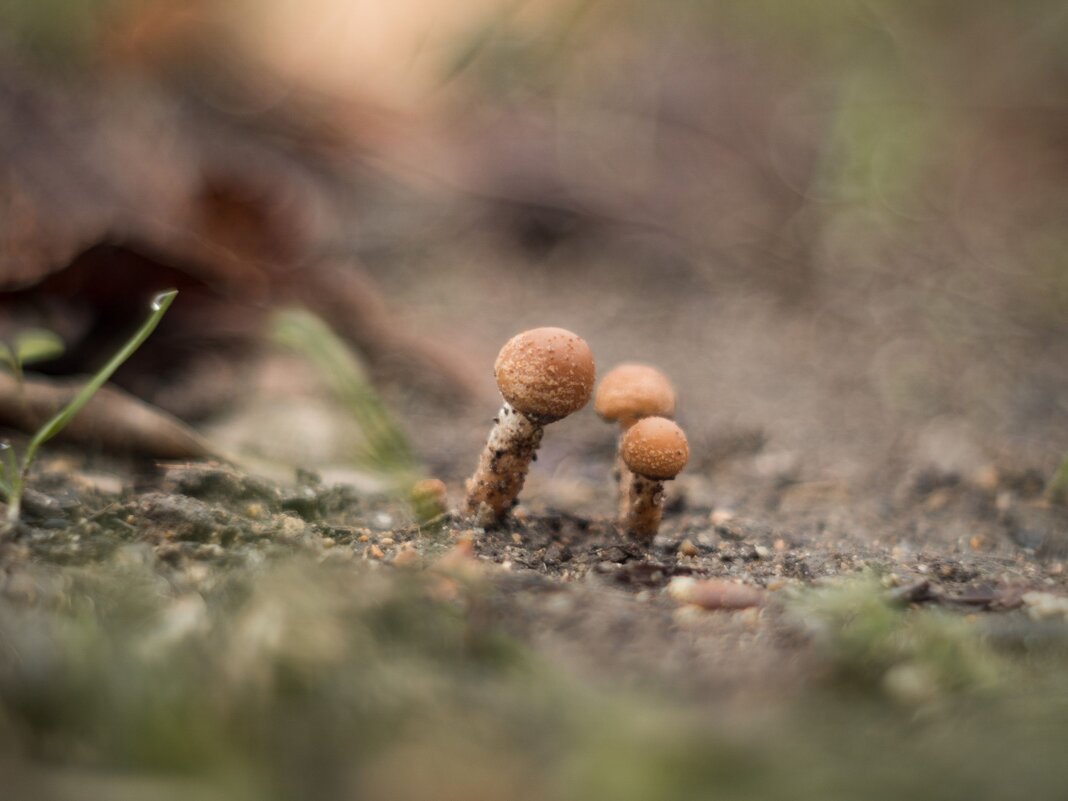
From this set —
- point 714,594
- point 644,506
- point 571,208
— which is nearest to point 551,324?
point 571,208

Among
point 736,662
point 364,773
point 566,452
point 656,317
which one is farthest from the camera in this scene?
point 656,317

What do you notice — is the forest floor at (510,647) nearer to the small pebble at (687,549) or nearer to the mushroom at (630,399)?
the small pebble at (687,549)

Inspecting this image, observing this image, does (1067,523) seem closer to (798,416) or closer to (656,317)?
(798,416)

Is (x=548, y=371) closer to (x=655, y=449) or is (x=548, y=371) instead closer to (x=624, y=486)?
(x=655, y=449)

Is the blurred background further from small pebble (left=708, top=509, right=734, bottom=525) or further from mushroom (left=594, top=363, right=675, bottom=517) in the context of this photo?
mushroom (left=594, top=363, right=675, bottom=517)

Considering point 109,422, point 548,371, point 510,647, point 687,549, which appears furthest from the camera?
point 109,422

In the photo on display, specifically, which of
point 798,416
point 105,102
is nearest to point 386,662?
point 798,416
